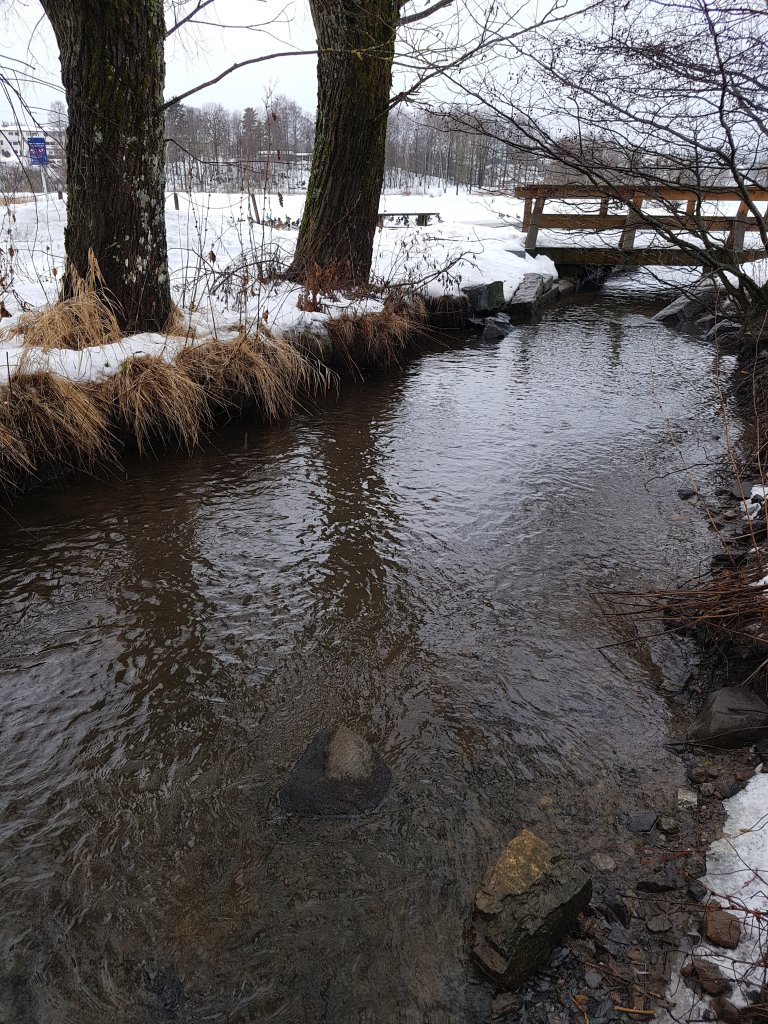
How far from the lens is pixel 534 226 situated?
1249 cm

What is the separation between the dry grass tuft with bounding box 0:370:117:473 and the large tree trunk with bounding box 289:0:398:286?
3.46 m

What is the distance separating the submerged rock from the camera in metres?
2.19

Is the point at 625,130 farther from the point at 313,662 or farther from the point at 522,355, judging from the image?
the point at 313,662

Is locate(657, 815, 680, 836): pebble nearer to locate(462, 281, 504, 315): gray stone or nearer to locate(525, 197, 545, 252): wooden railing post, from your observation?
locate(462, 281, 504, 315): gray stone

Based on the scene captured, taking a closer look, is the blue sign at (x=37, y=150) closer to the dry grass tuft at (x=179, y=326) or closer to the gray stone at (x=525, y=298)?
the dry grass tuft at (x=179, y=326)

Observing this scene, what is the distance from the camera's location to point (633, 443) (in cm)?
542

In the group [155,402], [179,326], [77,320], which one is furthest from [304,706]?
[179,326]

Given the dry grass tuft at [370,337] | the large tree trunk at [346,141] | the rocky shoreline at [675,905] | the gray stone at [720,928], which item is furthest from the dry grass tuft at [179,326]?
the gray stone at [720,928]

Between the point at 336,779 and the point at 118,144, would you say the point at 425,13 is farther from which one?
the point at 336,779

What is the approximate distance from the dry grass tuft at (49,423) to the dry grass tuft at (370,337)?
9.32 feet

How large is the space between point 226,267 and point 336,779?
18.3 feet

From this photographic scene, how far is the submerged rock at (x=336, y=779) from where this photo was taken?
219cm

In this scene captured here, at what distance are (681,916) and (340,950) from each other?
95 centimetres

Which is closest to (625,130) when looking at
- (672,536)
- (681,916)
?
(672,536)
